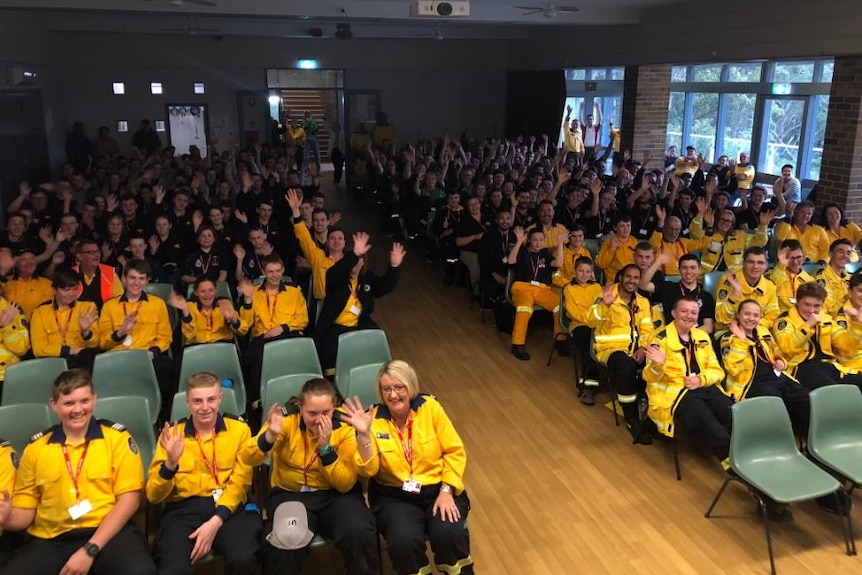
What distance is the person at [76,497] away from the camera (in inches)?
124

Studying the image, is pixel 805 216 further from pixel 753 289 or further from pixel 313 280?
pixel 313 280

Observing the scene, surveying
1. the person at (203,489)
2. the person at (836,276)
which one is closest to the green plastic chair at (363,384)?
the person at (203,489)

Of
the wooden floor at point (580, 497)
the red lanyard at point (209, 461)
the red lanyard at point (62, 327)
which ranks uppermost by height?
the red lanyard at point (62, 327)

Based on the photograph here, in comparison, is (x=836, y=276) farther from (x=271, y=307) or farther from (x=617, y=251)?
(x=271, y=307)

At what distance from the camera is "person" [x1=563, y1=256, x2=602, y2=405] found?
5.93 meters

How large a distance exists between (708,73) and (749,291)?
28.3 ft

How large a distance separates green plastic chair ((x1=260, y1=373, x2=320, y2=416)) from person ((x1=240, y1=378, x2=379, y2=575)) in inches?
28.7

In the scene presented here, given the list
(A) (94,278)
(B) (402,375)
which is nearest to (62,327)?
(A) (94,278)

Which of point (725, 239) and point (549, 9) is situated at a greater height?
point (549, 9)

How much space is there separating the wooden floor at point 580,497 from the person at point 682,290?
100 cm

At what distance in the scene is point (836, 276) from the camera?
6324mm

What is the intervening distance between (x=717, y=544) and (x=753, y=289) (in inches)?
103

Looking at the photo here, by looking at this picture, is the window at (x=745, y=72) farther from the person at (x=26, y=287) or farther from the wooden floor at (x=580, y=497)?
the person at (x=26, y=287)

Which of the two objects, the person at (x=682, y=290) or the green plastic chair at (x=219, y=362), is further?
the person at (x=682, y=290)
